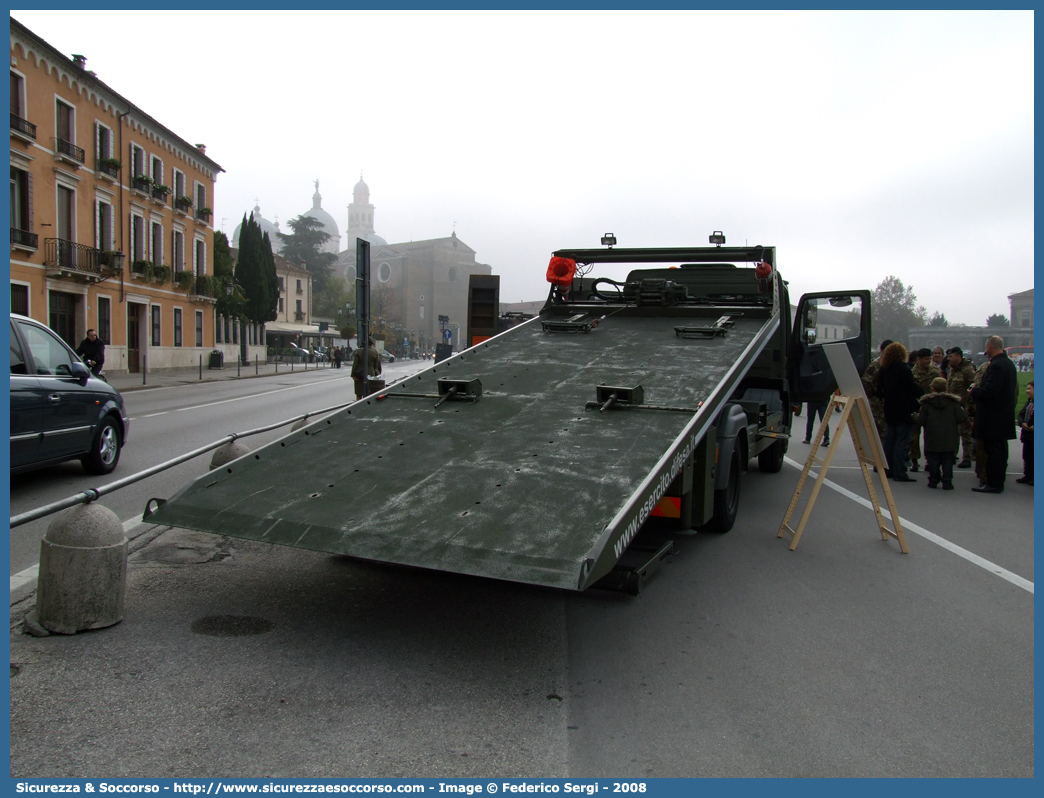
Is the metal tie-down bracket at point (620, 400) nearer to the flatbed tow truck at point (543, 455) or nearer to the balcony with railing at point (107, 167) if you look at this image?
the flatbed tow truck at point (543, 455)

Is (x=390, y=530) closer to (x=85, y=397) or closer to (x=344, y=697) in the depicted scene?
(x=344, y=697)

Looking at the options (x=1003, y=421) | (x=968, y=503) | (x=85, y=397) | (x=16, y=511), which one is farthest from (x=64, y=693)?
(x=1003, y=421)

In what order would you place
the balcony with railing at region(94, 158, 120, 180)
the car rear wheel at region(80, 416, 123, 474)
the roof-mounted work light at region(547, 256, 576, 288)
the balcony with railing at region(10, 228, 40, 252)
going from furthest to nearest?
the balcony with railing at region(94, 158, 120, 180), the balcony with railing at region(10, 228, 40, 252), the roof-mounted work light at region(547, 256, 576, 288), the car rear wheel at region(80, 416, 123, 474)

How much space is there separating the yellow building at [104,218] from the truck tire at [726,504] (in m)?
27.4

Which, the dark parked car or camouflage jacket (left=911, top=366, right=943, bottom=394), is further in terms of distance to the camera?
camouflage jacket (left=911, top=366, right=943, bottom=394)

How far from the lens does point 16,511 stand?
23.7 ft

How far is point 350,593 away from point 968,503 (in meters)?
7.34

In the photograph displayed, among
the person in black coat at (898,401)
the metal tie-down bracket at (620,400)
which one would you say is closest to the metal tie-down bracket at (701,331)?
the metal tie-down bracket at (620,400)

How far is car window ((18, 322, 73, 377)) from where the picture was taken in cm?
770

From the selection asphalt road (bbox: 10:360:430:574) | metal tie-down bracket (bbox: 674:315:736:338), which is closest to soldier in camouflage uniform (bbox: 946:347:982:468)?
metal tie-down bracket (bbox: 674:315:736:338)

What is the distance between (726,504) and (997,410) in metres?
4.97

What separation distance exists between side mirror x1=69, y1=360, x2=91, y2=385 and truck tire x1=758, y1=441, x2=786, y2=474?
8.17 meters

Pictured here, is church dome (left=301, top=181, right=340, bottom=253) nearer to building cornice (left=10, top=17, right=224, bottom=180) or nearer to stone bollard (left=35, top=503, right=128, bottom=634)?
building cornice (left=10, top=17, right=224, bottom=180)

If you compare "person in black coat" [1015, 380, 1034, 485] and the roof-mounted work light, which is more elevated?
the roof-mounted work light
